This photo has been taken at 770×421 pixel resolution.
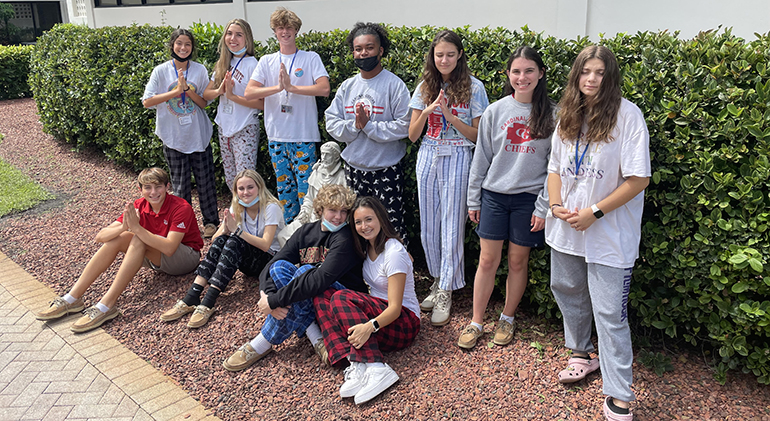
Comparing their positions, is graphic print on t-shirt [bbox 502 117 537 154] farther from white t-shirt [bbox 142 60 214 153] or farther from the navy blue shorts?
white t-shirt [bbox 142 60 214 153]

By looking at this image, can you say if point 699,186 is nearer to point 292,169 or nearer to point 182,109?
point 292,169

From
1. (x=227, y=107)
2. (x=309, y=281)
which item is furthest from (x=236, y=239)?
(x=227, y=107)

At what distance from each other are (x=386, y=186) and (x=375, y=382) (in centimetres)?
160

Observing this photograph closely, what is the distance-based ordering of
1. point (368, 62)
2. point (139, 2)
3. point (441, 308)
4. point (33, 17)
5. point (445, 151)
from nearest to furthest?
point (445, 151)
point (441, 308)
point (368, 62)
point (139, 2)
point (33, 17)

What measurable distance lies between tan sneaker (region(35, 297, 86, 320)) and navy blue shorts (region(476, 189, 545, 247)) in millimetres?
3347

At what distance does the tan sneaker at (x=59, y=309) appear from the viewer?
462cm

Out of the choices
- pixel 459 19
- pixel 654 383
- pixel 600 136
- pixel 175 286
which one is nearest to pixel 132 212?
pixel 175 286

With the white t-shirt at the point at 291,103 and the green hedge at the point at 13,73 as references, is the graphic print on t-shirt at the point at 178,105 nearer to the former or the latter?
the white t-shirt at the point at 291,103

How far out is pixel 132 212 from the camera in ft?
15.0

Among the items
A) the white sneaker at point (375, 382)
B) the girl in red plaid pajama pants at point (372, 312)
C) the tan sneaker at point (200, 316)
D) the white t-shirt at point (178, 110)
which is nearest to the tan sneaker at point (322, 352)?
the girl in red plaid pajama pants at point (372, 312)

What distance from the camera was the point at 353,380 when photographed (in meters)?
3.53

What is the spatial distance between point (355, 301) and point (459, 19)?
6192 mm

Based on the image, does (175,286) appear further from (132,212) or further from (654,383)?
(654,383)

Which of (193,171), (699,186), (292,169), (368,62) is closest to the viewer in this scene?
(699,186)
